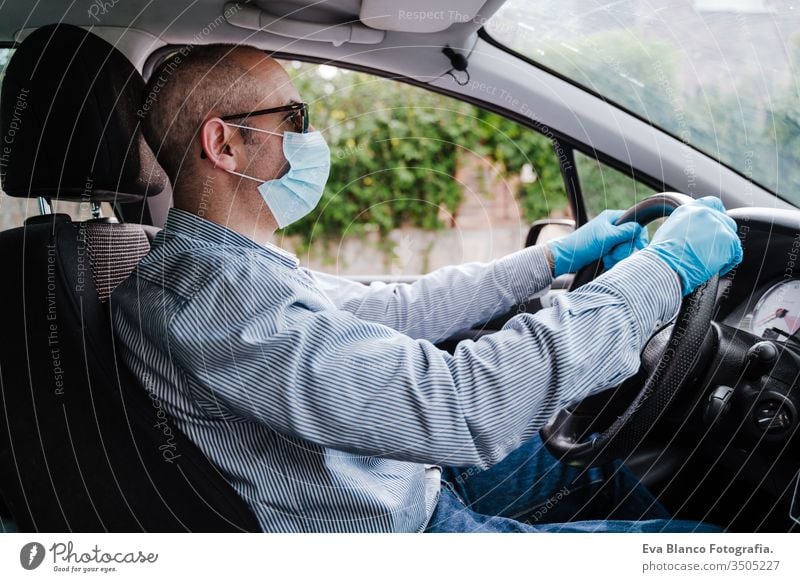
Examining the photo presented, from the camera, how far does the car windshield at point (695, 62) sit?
1599mm

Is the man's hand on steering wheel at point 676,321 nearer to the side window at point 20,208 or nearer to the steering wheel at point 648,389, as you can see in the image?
the steering wheel at point 648,389

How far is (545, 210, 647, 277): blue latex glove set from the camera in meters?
1.52

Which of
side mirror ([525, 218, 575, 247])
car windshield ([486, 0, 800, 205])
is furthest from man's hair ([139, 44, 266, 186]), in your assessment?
side mirror ([525, 218, 575, 247])

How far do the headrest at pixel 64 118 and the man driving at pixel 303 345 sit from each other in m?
0.07

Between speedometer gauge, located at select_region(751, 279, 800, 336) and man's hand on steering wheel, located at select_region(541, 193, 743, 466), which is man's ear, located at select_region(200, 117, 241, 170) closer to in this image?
man's hand on steering wheel, located at select_region(541, 193, 743, 466)

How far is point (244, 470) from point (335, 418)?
0.63ft

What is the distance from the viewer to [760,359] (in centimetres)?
118

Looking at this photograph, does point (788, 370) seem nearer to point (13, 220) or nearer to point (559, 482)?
point (559, 482)

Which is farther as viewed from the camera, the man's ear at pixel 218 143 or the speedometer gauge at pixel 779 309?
the speedometer gauge at pixel 779 309

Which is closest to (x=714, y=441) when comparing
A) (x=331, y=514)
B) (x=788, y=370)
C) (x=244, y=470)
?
(x=788, y=370)

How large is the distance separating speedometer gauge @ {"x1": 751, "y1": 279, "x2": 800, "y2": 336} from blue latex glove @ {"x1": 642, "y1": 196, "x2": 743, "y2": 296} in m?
0.26

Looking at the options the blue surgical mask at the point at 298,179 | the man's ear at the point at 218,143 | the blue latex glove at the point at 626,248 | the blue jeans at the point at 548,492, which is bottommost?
the blue jeans at the point at 548,492

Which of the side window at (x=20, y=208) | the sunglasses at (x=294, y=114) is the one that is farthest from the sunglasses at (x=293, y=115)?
the side window at (x=20, y=208)
